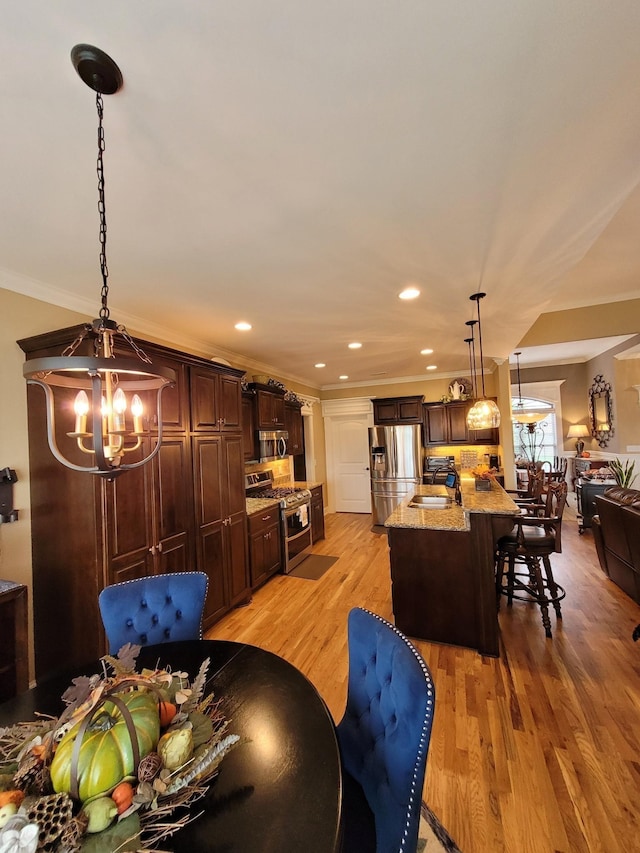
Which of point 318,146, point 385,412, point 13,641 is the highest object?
point 318,146

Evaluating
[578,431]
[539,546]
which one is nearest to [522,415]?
[578,431]

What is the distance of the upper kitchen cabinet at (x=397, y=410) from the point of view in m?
6.18

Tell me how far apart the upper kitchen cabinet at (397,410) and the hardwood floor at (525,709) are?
3.23m

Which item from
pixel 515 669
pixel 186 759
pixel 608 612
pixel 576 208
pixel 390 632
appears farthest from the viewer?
pixel 608 612

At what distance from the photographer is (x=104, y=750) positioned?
785mm

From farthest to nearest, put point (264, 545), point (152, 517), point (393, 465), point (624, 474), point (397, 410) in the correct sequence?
point (397, 410)
point (393, 465)
point (624, 474)
point (264, 545)
point (152, 517)

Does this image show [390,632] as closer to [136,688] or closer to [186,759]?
[186,759]

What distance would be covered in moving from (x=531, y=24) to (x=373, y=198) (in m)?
0.75

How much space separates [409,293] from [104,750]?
114 inches

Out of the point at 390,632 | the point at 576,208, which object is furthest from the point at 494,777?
the point at 576,208

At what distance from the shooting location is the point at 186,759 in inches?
33.7

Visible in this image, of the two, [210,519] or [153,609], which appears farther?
[210,519]

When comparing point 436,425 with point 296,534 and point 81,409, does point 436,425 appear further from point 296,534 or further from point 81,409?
point 81,409

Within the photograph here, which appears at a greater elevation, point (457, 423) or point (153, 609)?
point (457, 423)
